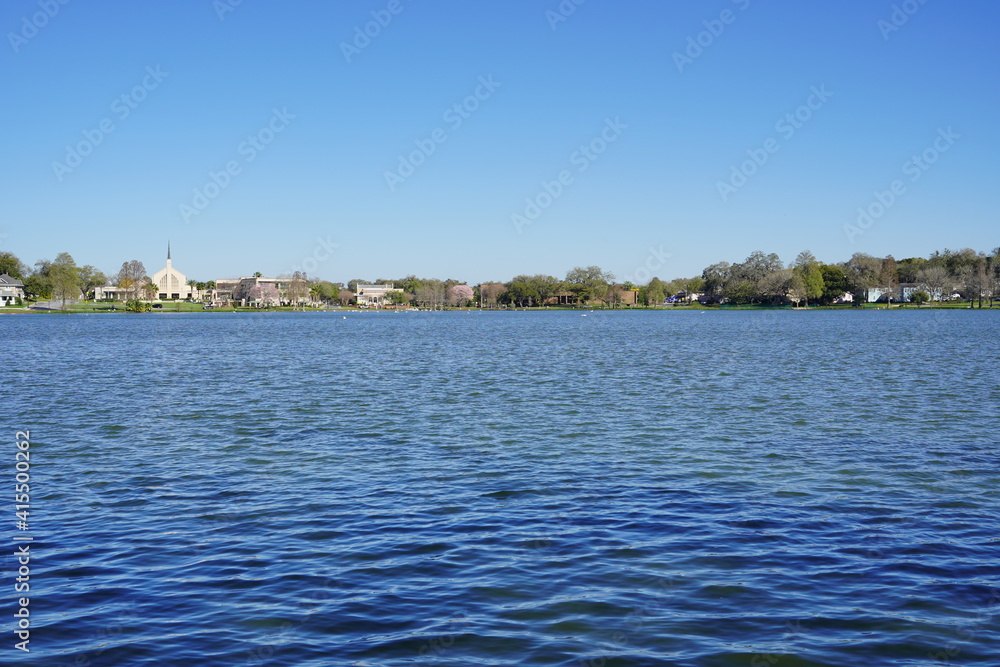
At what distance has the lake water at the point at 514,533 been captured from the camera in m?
9.45

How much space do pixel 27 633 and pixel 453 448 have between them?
42.0ft

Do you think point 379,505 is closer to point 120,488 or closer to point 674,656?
point 120,488

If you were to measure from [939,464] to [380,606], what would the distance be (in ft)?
48.6

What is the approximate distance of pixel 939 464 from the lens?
19031 mm

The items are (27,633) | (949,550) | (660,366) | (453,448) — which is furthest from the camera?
(660,366)

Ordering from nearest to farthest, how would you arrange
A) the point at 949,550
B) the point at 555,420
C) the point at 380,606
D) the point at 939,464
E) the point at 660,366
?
1. the point at 380,606
2. the point at 949,550
3. the point at 939,464
4. the point at 555,420
5. the point at 660,366

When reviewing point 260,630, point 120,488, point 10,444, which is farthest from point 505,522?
point 10,444

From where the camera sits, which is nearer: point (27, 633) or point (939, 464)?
point (27, 633)

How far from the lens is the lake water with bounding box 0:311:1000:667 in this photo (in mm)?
9453

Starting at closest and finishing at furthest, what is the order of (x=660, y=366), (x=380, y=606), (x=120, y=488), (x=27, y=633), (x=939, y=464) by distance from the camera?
(x=27, y=633), (x=380, y=606), (x=120, y=488), (x=939, y=464), (x=660, y=366)

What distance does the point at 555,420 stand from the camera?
26.9 metres

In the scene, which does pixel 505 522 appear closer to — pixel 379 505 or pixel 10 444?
pixel 379 505

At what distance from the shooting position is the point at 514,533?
1350 cm

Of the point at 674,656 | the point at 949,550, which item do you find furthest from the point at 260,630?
the point at 949,550
